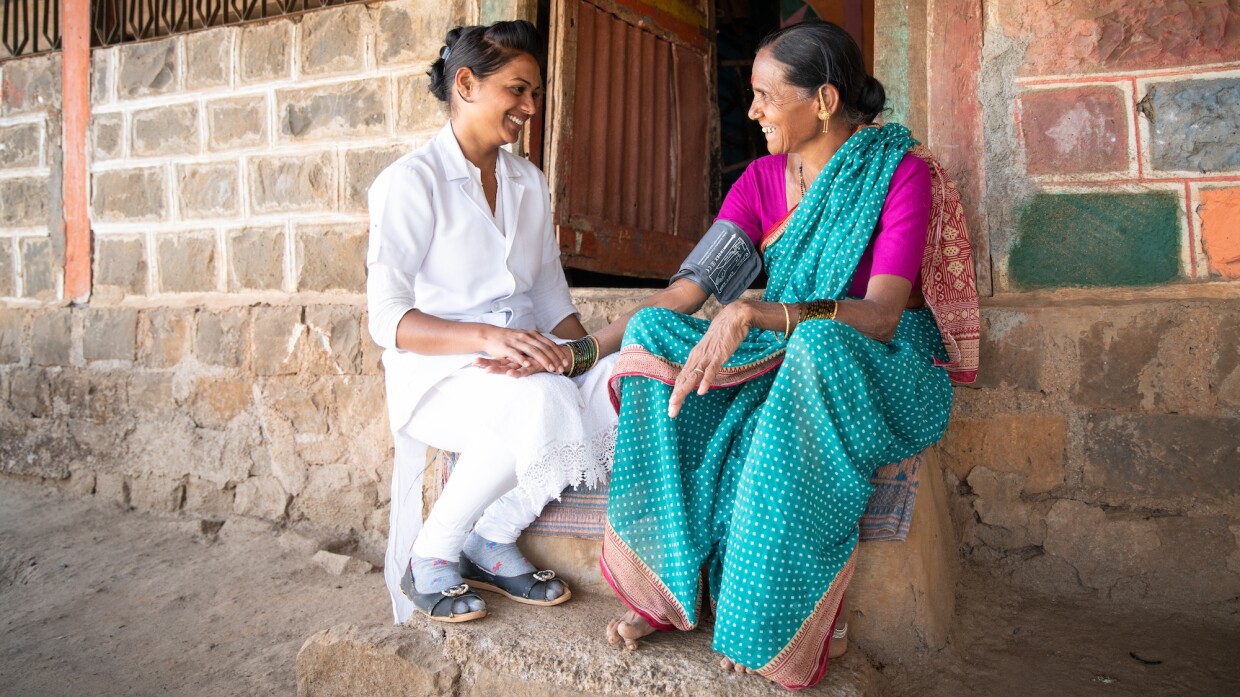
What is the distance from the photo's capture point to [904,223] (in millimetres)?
2156

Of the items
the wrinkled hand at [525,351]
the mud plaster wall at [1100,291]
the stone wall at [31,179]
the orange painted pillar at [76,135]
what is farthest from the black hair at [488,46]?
the stone wall at [31,179]

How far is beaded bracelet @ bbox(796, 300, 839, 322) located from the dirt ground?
86cm

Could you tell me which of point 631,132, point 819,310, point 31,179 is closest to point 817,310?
point 819,310

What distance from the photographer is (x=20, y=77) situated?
446 cm

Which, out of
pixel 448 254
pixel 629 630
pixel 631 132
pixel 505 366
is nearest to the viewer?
pixel 629 630

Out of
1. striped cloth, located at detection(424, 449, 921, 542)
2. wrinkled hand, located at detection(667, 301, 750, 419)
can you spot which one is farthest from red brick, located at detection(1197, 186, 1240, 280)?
wrinkled hand, located at detection(667, 301, 750, 419)

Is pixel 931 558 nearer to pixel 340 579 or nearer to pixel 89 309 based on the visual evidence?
pixel 340 579

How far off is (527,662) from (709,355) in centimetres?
81

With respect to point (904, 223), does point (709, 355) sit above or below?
below

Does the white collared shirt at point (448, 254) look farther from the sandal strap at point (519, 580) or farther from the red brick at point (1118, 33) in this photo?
the red brick at point (1118, 33)

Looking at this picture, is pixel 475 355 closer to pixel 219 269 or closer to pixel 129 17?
pixel 219 269

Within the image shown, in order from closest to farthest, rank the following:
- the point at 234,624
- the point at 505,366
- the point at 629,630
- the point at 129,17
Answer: the point at 629,630
the point at 505,366
the point at 234,624
the point at 129,17

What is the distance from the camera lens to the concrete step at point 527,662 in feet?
6.19

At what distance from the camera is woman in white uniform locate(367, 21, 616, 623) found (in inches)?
86.1
